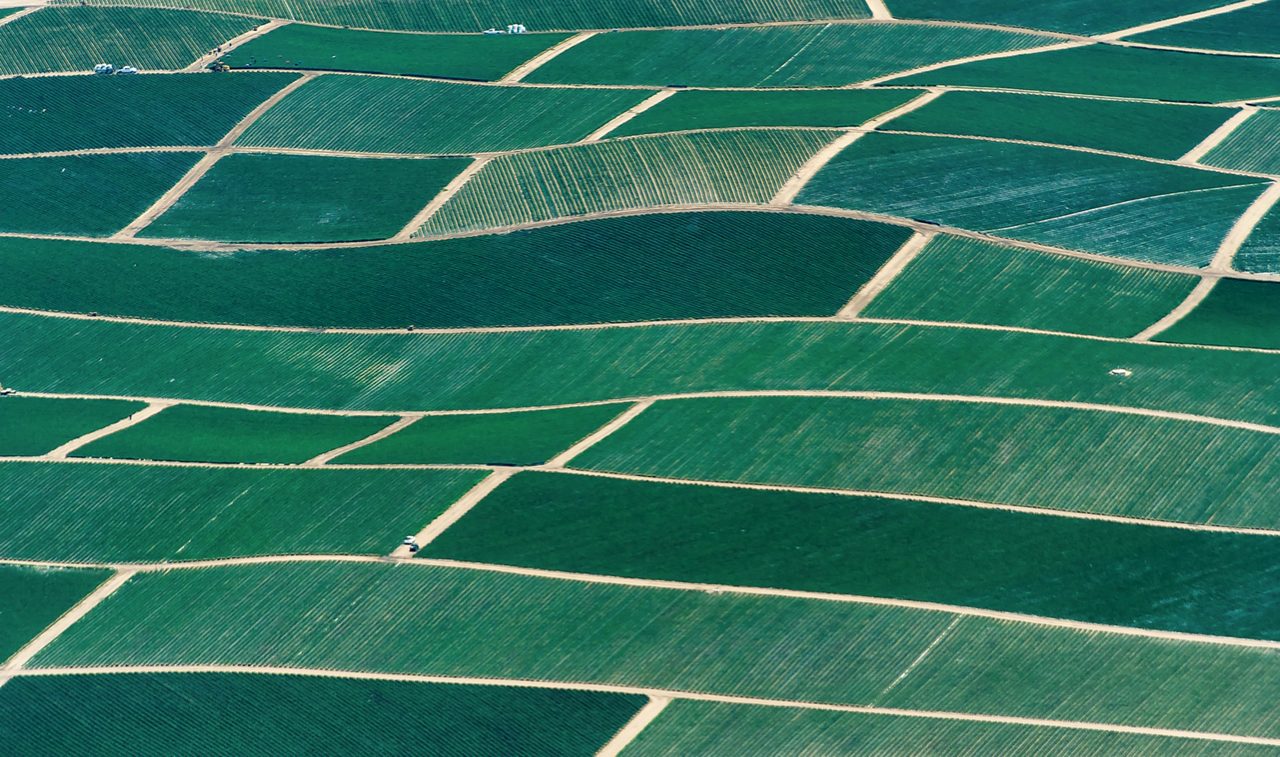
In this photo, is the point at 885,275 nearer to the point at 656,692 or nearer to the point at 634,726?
the point at 656,692

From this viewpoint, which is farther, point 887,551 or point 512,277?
point 512,277

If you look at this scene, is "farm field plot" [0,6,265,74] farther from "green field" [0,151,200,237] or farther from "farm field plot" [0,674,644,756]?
"farm field plot" [0,674,644,756]

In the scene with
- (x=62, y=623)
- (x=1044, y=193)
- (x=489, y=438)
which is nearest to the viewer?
(x=62, y=623)

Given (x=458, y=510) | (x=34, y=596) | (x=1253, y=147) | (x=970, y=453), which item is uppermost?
(x=34, y=596)

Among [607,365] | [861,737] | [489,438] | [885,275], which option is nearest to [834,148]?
[885,275]

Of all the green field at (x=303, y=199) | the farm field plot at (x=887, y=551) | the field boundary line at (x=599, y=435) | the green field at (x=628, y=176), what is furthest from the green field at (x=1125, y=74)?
the farm field plot at (x=887, y=551)

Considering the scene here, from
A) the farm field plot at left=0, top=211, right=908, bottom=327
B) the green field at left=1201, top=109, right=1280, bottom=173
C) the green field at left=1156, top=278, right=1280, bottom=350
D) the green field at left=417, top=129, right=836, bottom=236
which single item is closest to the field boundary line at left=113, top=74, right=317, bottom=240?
the farm field plot at left=0, top=211, right=908, bottom=327

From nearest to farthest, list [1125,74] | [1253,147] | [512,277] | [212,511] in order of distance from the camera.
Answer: [212,511], [512,277], [1253,147], [1125,74]
